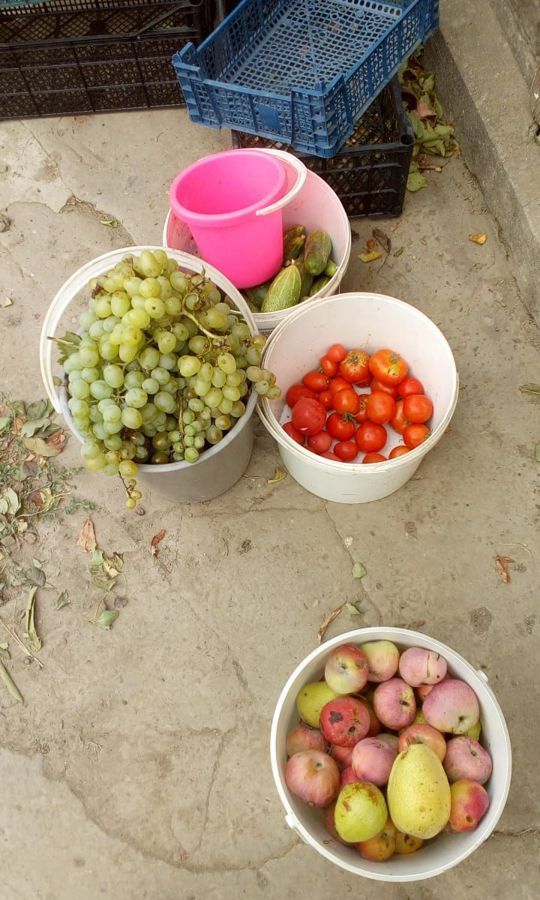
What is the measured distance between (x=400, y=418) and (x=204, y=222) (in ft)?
2.94

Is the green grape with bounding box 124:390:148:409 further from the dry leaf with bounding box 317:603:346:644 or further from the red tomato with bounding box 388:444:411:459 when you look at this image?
the dry leaf with bounding box 317:603:346:644

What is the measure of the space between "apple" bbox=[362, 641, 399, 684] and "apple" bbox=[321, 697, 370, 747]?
0.10m

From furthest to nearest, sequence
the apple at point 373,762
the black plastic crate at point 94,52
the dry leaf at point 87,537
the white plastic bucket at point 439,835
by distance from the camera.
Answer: the black plastic crate at point 94,52 → the dry leaf at point 87,537 → the apple at point 373,762 → the white plastic bucket at point 439,835

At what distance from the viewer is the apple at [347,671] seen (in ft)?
5.73

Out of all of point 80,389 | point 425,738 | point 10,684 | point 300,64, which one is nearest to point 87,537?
point 10,684

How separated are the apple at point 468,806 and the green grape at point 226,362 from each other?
119 cm

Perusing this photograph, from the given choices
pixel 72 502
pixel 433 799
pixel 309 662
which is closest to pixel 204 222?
pixel 72 502

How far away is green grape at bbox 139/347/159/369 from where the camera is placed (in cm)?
178

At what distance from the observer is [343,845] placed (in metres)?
1.66

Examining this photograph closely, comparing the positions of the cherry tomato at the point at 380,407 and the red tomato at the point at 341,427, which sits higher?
the cherry tomato at the point at 380,407

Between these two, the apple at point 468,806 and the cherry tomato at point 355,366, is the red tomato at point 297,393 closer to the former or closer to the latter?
the cherry tomato at point 355,366

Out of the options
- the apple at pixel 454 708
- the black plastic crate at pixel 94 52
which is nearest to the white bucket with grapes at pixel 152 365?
the apple at pixel 454 708

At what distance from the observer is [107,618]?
2275 mm

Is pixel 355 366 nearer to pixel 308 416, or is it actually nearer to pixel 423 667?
pixel 308 416
